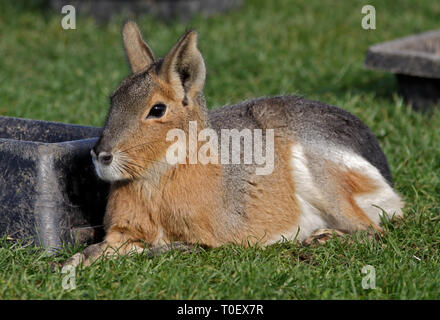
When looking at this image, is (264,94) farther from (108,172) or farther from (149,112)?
(108,172)

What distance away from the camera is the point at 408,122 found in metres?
6.04

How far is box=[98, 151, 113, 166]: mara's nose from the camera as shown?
346 cm

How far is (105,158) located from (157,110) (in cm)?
37

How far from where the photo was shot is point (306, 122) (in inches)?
168

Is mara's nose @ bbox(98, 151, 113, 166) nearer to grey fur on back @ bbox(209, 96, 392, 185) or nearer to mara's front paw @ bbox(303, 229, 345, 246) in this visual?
grey fur on back @ bbox(209, 96, 392, 185)

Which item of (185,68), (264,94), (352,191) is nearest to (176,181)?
(185,68)

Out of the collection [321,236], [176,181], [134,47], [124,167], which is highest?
[134,47]

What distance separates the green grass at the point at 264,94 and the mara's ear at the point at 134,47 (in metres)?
1.06

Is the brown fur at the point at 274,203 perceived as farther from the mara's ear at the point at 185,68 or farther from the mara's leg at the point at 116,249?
the mara's ear at the point at 185,68

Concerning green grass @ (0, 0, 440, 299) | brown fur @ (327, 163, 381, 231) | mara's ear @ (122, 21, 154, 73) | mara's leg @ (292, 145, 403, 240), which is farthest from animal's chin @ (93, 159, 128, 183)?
brown fur @ (327, 163, 381, 231)

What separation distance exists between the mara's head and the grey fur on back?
0.45 m

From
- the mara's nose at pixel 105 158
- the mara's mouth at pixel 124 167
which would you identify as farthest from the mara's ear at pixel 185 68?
the mara's nose at pixel 105 158

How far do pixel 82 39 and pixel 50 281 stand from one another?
5637 millimetres
